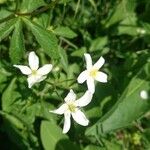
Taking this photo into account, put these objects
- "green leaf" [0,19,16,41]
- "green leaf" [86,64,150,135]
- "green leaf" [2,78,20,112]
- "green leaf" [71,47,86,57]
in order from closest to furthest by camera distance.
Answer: "green leaf" [0,19,16,41], "green leaf" [2,78,20,112], "green leaf" [86,64,150,135], "green leaf" [71,47,86,57]

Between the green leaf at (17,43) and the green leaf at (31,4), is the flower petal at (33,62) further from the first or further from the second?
the green leaf at (31,4)

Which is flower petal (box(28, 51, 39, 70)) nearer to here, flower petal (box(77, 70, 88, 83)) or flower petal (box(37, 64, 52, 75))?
flower petal (box(37, 64, 52, 75))

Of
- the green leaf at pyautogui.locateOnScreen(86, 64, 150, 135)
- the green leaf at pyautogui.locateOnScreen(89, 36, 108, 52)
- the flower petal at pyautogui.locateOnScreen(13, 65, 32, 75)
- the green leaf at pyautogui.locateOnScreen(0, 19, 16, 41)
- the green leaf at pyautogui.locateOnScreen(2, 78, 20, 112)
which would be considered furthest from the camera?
the green leaf at pyautogui.locateOnScreen(89, 36, 108, 52)

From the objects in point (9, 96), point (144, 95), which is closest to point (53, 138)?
point (9, 96)

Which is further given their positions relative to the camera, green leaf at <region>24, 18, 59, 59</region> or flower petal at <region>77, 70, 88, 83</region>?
flower petal at <region>77, 70, 88, 83</region>

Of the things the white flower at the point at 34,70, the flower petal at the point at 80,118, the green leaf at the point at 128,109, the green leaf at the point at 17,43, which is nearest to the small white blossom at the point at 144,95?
the green leaf at the point at 128,109

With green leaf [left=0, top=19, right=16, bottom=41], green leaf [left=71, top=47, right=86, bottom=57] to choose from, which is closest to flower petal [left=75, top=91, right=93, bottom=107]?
green leaf [left=0, top=19, right=16, bottom=41]

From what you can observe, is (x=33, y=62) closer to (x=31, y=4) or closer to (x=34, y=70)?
(x=34, y=70)

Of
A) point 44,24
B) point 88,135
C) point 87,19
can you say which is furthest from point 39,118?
point 87,19
